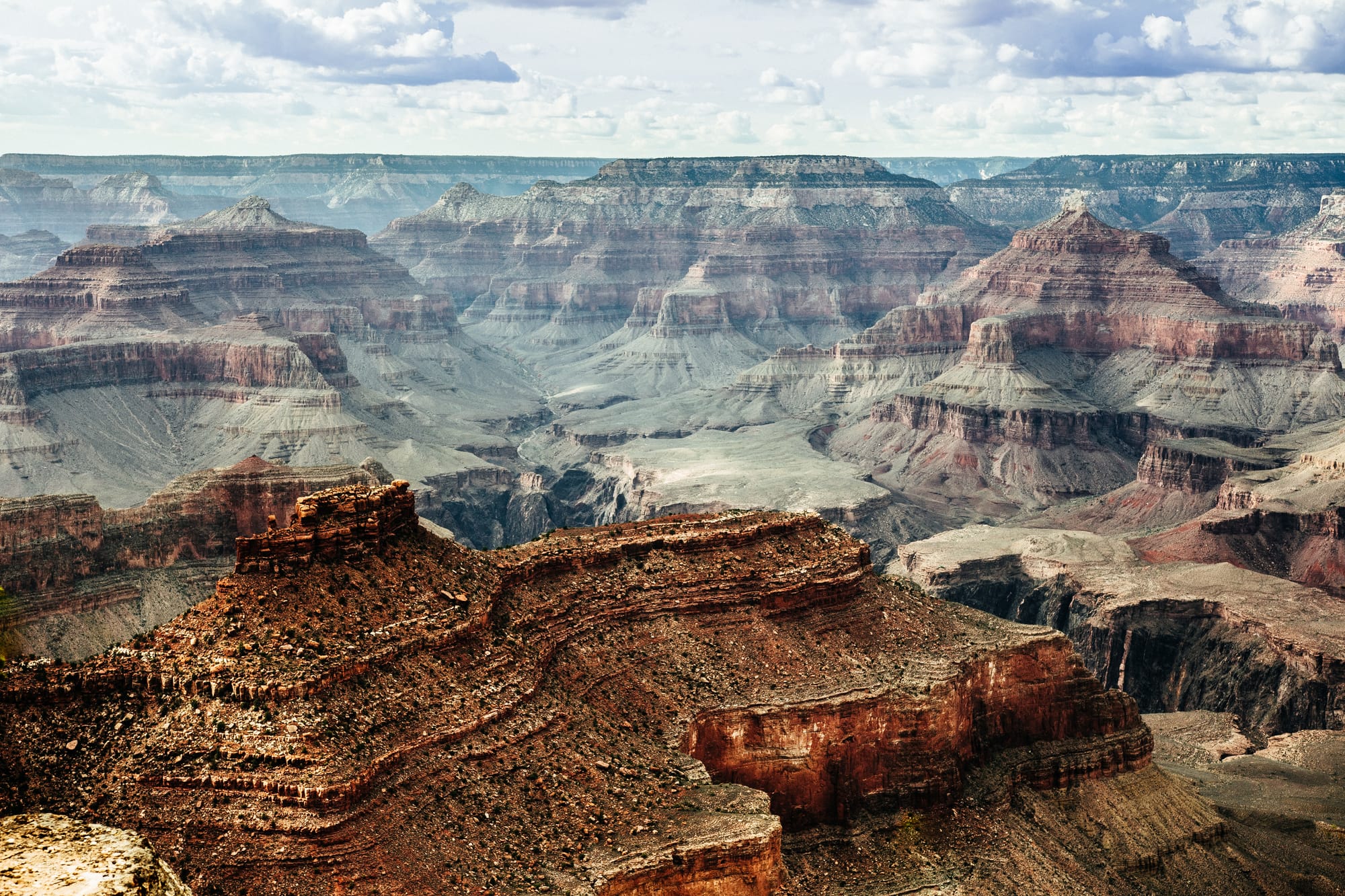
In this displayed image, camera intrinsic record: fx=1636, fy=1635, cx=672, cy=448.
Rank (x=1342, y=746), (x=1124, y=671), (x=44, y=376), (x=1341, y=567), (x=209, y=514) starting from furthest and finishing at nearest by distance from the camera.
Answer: (x=44, y=376) < (x=1341, y=567) < (x=1124, y=671) < (x=209, y=514) < (x=1342, y=746)

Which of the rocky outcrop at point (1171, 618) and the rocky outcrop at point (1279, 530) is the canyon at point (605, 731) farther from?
the rocky outcrop at point (1279, 530)

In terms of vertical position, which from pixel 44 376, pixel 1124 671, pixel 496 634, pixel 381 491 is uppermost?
pixel 381 491

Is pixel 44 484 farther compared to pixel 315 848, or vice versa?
pixel 44 484

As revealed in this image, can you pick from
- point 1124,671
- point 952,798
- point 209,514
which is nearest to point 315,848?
point 952,798

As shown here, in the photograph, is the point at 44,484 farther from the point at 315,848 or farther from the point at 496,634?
the point at 315,848

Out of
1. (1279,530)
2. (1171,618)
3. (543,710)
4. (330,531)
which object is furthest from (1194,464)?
(330,531)

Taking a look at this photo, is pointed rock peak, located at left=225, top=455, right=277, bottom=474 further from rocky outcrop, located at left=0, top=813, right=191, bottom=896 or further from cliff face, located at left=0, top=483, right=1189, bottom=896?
rocky outcrop, located at left=0, top=813, right=191, bottom=896
